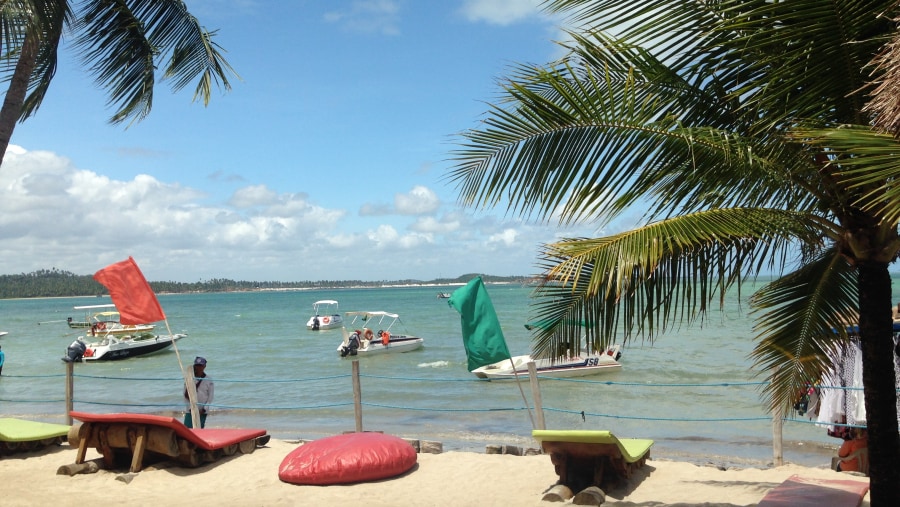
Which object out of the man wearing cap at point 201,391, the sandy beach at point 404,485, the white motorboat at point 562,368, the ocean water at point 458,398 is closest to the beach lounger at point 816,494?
the sandy beach at point 404,485

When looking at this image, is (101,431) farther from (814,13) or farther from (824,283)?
(814,13)

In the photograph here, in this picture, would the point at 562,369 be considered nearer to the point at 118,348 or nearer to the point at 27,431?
the point at 27,431

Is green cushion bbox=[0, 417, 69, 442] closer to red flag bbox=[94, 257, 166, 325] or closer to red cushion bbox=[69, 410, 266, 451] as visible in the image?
red cushion bbox=[69, 410, 266, 451]

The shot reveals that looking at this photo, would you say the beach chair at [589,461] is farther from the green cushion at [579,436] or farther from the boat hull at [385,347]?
the boat hull at [385,347]

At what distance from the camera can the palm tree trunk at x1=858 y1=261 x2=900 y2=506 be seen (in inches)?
170

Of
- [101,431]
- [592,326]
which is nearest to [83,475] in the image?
[101,431]

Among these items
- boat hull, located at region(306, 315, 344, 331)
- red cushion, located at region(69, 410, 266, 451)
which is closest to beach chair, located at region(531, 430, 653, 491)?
red cushion, located at region(69, 410, 266, 451)

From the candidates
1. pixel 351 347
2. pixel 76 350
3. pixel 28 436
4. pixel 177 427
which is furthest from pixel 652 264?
pixel 76 350

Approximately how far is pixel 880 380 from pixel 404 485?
4.81 meters

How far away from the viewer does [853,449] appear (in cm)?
758

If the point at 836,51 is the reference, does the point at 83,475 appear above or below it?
below

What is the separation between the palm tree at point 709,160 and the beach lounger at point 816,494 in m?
1.36

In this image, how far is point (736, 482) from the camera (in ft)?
24.5

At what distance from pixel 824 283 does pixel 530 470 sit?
4024 millimetres
